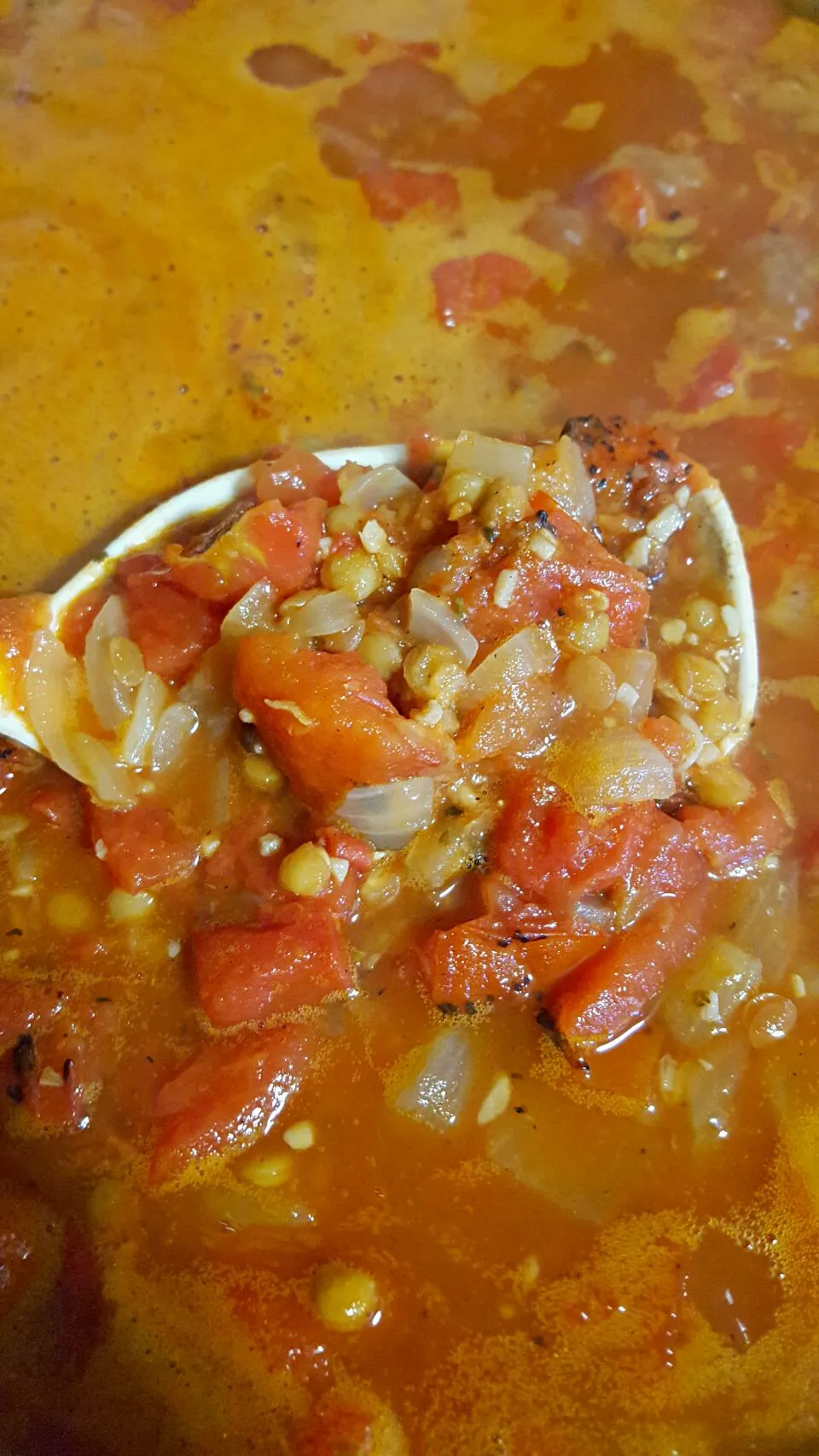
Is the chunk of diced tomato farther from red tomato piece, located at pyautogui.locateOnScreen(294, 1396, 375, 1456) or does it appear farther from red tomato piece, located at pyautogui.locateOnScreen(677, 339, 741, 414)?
red tomato piece, located at pyautogui.locateOnScreen(677, 339, 741, 414)

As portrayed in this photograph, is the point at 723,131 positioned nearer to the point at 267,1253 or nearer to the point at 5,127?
the point at 5,127

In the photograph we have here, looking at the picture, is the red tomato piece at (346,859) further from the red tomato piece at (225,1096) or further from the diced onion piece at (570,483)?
the diced onion piece at (570,483)

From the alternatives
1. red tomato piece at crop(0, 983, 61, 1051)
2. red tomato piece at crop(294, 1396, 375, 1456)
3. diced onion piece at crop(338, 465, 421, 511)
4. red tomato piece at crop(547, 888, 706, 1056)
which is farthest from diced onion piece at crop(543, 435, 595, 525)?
red tomato piece at crop(294, 1396, 375, 1456)

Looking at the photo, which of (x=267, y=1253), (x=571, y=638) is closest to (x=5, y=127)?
(x=571, y=638)

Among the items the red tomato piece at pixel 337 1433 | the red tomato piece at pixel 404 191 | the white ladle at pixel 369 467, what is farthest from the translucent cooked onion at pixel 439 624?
the red tomato piece at pixel 404 191

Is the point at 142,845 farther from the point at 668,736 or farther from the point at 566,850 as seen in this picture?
the point at 668,736

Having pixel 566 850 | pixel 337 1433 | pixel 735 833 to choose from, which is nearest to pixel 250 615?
pixel 566 850
